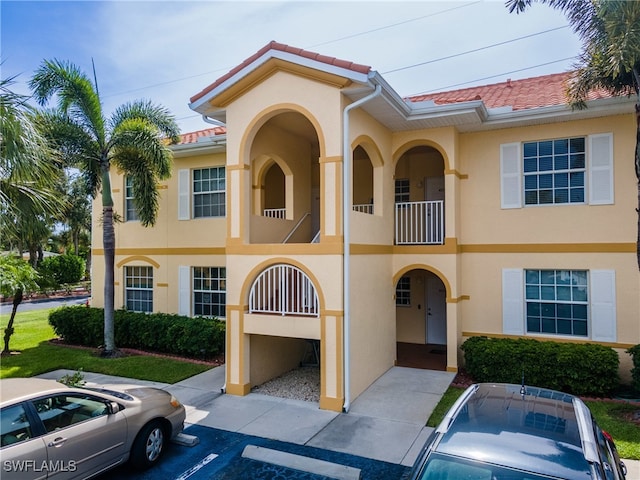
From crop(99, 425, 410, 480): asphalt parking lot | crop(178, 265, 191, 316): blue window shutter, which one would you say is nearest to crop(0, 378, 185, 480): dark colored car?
crop(99, 425, 410, 480): asphalt parking lot

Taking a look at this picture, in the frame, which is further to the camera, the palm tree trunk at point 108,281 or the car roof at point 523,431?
the palm tree trunk at point 108,281

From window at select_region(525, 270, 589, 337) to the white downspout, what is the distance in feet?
17.8

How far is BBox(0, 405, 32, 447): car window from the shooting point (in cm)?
475

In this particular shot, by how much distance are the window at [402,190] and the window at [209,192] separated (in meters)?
5.93

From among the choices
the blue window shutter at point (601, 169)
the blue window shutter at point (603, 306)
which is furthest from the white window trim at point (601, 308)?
the blue window shutter at point (601, 169)

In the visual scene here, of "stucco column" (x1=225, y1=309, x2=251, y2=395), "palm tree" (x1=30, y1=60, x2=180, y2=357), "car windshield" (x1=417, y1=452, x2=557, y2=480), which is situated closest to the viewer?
"car windshield" (x1=417, y1=452, x2=557, y2=480)

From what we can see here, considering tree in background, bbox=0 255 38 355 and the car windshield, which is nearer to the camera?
the car windshield

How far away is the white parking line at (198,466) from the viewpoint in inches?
237

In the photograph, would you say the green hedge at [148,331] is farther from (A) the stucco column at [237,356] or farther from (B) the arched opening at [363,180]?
(B) the arched opening at [363,180]

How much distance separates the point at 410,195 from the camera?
13922mm

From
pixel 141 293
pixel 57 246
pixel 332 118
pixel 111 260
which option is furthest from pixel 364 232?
pixel 57 246

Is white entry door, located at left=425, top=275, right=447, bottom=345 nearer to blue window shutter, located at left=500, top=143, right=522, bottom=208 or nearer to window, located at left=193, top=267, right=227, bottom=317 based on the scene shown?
blue window shutter, located at left=500, top=143, right=522, bottom=208

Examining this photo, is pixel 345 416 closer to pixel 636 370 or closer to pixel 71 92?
pixel 636 370

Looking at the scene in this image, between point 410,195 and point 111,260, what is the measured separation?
9.65 m
